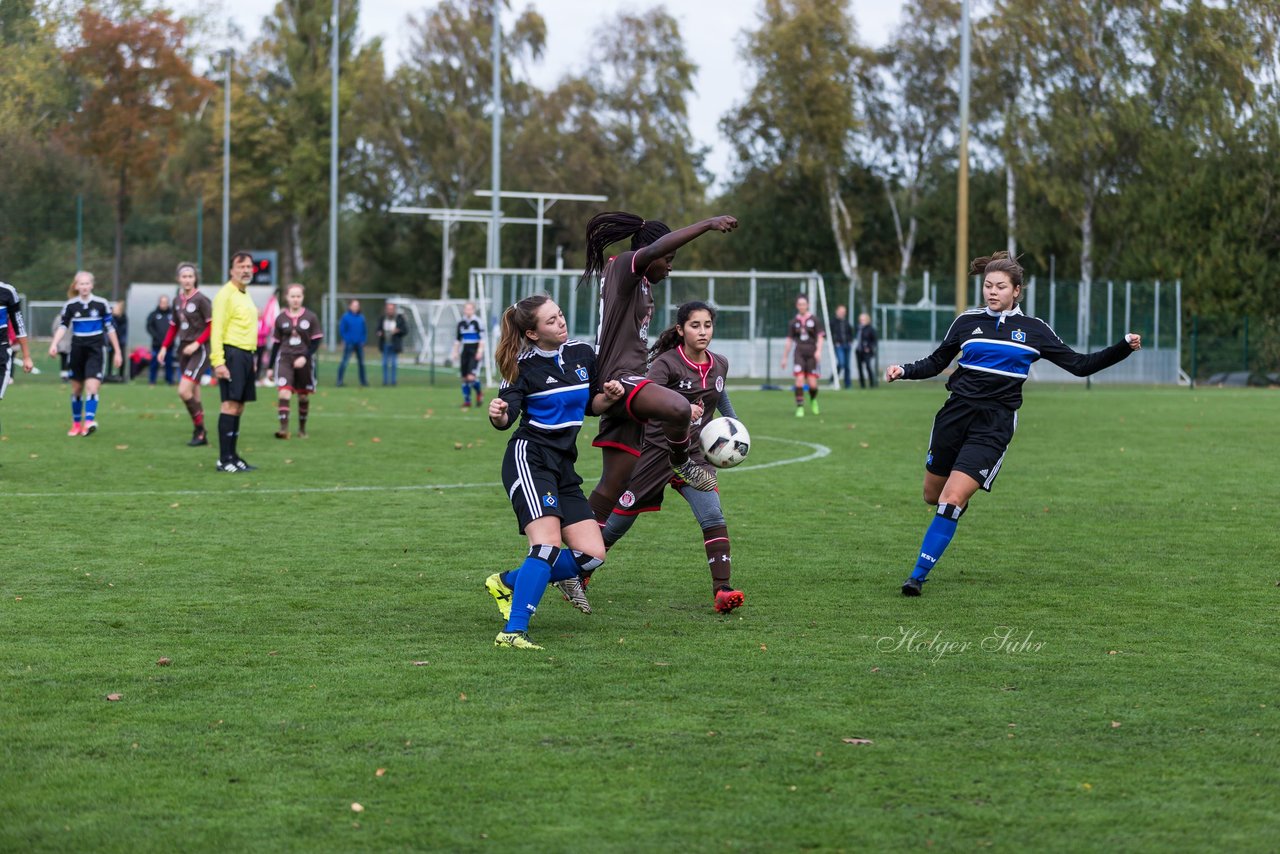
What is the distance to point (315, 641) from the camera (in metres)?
6.93

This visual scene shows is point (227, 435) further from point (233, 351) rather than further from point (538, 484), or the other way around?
point (538, 484)

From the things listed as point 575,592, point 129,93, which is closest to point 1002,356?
point 575,592

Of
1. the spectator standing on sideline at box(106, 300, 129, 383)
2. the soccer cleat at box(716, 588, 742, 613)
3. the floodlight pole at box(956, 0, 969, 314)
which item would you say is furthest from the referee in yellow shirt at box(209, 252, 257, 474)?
the floodlight pole at box(956, 0, 969, 314)

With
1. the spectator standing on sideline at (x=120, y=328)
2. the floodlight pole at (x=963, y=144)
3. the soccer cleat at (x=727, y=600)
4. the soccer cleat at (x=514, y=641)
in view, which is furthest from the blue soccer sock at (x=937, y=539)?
the spectator standing on sideline at (x=120, y=328)

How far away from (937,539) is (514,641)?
2667mm

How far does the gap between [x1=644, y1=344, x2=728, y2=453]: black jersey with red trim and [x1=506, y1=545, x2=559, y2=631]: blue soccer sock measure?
3.60 feet

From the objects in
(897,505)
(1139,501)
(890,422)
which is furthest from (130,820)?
(890,422)

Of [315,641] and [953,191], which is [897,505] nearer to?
[315,641]

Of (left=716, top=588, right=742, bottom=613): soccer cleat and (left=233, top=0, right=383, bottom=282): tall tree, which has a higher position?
(left=233, top=0, right=383, bottom=282): tall tree

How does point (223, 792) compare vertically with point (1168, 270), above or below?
below

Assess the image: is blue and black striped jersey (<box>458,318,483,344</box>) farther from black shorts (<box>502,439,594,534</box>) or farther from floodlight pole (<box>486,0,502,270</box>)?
black shorts (<box>502,439,594,534</box>)

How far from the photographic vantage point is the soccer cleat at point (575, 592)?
757 centimetres

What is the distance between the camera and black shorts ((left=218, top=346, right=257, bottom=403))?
47.2 feet

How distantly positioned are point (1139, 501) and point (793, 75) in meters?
44.2
